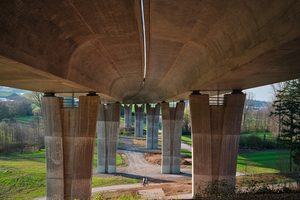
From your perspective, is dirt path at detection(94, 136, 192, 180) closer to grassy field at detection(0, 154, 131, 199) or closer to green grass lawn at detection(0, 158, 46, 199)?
grassy field at detection(0, 154, 131, 199)

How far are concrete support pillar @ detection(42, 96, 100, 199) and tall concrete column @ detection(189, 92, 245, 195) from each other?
7.02 m

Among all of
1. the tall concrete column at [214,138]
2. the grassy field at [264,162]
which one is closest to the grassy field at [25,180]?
the tall concrete column at [214,138]

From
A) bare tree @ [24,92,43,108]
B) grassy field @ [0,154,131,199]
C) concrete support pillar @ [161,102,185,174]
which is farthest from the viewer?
bare tree @ [24,92,43,108]

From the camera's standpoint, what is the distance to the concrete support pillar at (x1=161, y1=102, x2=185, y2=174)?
1213 inches

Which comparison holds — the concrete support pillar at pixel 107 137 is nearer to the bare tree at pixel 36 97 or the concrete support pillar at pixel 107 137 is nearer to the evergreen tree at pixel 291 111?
the evergreen tree at pixel 291 111

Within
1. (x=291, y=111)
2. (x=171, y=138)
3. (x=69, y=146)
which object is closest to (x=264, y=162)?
(x=291, y=111)

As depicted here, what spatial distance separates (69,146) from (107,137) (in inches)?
556

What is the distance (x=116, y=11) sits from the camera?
7.11 m

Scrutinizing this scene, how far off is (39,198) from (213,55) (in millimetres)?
19751

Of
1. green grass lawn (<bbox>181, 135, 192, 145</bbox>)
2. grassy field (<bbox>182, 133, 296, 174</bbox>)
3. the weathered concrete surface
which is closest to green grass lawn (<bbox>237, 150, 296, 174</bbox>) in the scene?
grassy field (<bbox>182, 133, 296, 174</bbox>)

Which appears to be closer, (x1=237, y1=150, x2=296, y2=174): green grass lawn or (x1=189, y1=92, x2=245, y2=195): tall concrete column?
(x1=189, y1=92, x2=245, y2=195): tall concrete column

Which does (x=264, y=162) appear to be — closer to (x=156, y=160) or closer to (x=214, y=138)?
(x=156, y=160)

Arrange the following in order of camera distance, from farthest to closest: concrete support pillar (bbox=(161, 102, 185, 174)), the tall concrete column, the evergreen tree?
the evergreen tree
concrete support pillar (bbox=(161, 102, 185, 174))
the tall concrete column

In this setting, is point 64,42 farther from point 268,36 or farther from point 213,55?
point 268,36
